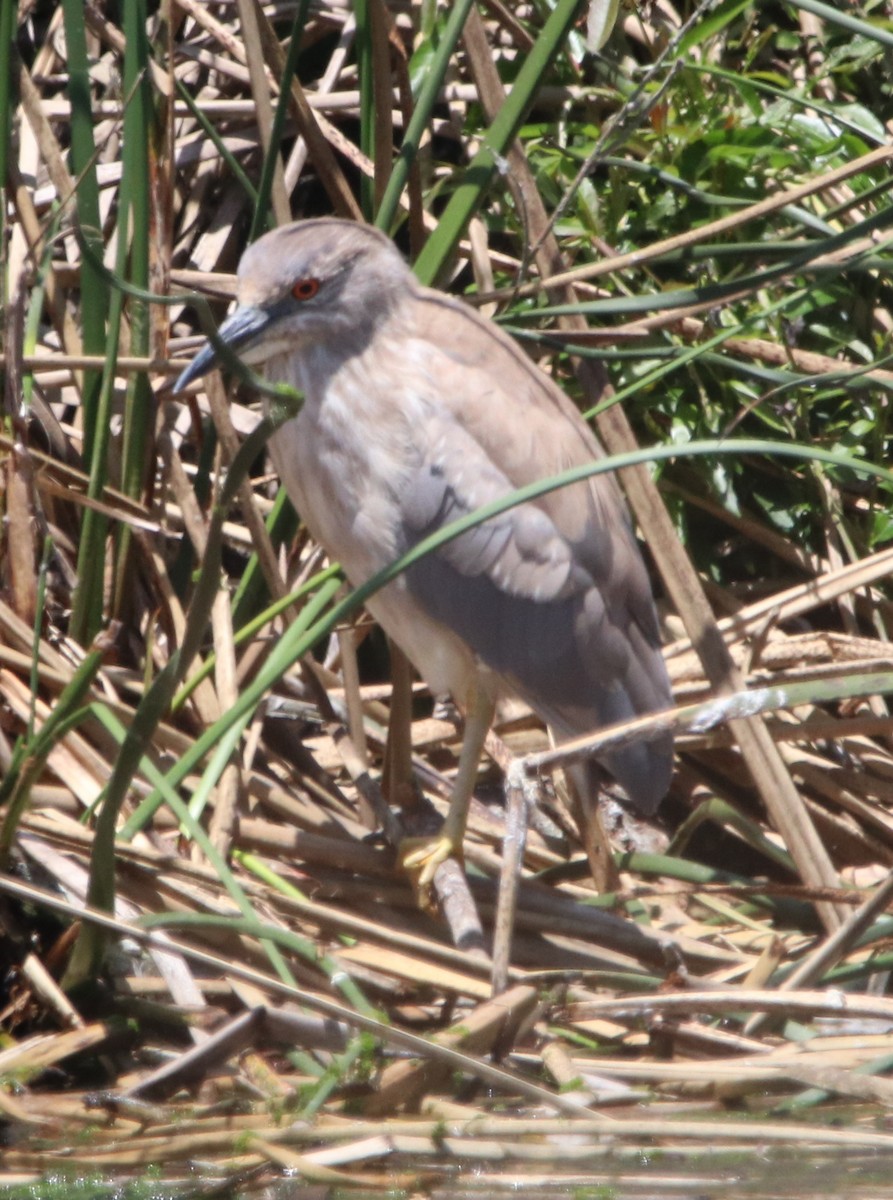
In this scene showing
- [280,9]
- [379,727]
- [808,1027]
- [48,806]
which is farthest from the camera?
[280,9]

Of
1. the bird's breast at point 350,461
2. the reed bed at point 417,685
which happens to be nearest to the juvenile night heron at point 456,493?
the bird's breast at point 350,461

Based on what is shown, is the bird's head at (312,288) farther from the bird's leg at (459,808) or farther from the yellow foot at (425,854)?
the yellow foot at (425,854)

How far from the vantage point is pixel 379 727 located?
3982 mm

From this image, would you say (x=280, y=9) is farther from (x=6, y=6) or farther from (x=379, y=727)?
(x=379, y=727)

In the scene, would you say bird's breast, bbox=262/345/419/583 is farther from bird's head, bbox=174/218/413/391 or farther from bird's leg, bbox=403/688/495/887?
bird's leg, bbox=403/688/495/887

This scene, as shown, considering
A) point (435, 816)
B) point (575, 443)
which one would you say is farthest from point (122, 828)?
point (575, 443)

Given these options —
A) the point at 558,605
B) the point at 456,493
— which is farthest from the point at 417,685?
the point at 456,493

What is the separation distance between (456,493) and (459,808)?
0.72 m

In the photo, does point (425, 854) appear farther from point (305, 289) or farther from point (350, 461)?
point (305, 289)

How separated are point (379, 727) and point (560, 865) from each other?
714 mm

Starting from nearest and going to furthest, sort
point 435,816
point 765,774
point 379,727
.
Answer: point 765,774, point 435,816, point 379,727

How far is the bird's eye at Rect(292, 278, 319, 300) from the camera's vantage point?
3326mm

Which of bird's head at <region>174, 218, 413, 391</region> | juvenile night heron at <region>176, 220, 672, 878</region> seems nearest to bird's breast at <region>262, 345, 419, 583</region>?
juvenile night heron at <region>176, 220, 672, 878</region>

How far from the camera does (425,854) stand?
3.24 metres
